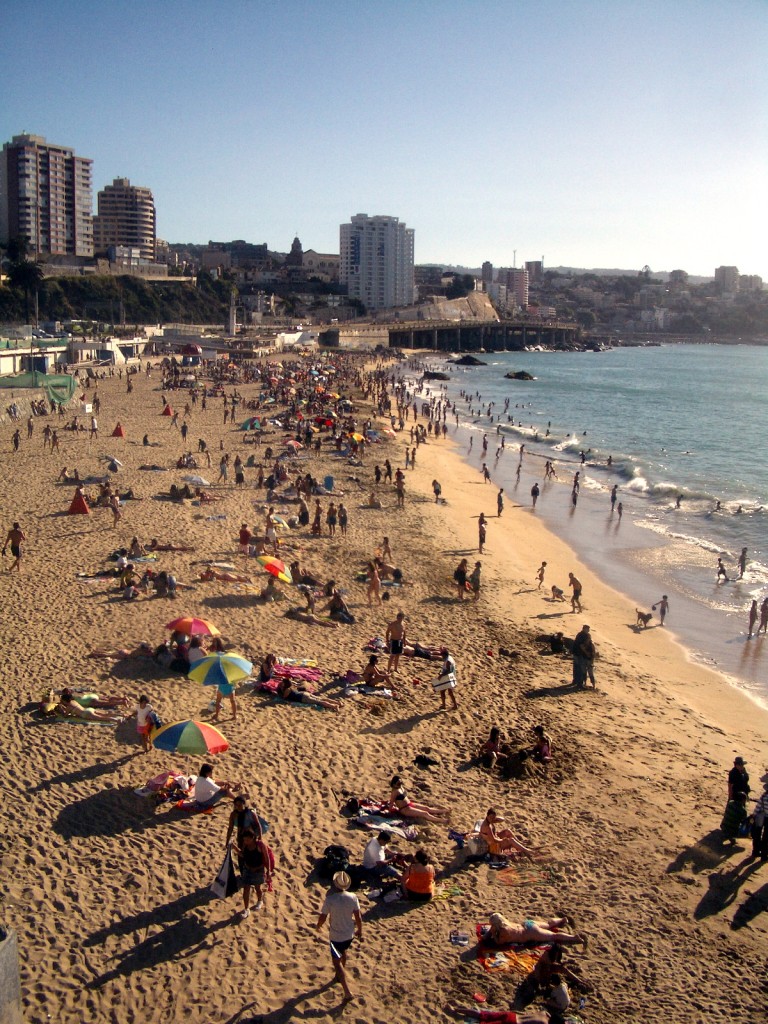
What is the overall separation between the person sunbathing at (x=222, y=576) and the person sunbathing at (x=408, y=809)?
6530 mm

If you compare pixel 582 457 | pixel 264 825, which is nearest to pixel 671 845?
pixel 264 825

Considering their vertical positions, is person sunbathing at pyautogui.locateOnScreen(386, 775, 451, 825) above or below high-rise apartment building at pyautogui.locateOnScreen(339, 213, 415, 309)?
below

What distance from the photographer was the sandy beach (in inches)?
211

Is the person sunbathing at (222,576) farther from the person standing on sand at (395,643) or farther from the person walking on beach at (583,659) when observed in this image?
the person walking on beach at (583,659)

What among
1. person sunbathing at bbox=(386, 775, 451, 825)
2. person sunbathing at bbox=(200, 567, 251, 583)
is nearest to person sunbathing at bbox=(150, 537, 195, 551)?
person sunbathing at bbox=(200, 567, 251, 583)

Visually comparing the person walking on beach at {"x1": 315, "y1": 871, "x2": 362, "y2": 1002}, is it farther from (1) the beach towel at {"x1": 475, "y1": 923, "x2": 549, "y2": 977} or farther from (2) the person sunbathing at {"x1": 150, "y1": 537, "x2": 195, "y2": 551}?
(2) the person sunbathing at {"x1": 150, "y1": 537, "x2": 195, "y2": 551}

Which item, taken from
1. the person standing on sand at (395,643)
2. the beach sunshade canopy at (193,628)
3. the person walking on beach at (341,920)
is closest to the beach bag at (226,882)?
the person walking on beach at (341,920)

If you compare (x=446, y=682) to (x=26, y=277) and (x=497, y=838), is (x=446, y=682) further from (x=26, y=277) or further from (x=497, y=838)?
(x=26, y=277)

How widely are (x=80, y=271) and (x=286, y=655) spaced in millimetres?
89253

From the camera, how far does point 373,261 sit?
154375 mm

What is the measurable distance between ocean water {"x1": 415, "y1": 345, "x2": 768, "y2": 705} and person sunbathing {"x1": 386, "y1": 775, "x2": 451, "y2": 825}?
6189 mm

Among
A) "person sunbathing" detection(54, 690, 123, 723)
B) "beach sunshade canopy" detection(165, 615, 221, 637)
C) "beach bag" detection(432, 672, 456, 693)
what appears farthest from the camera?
"beach sunshade canopy" detection(165, 615, 221, 637)

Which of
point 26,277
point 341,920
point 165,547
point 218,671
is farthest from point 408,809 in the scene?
point 26,277

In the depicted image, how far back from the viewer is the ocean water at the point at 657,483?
51.3 feet
